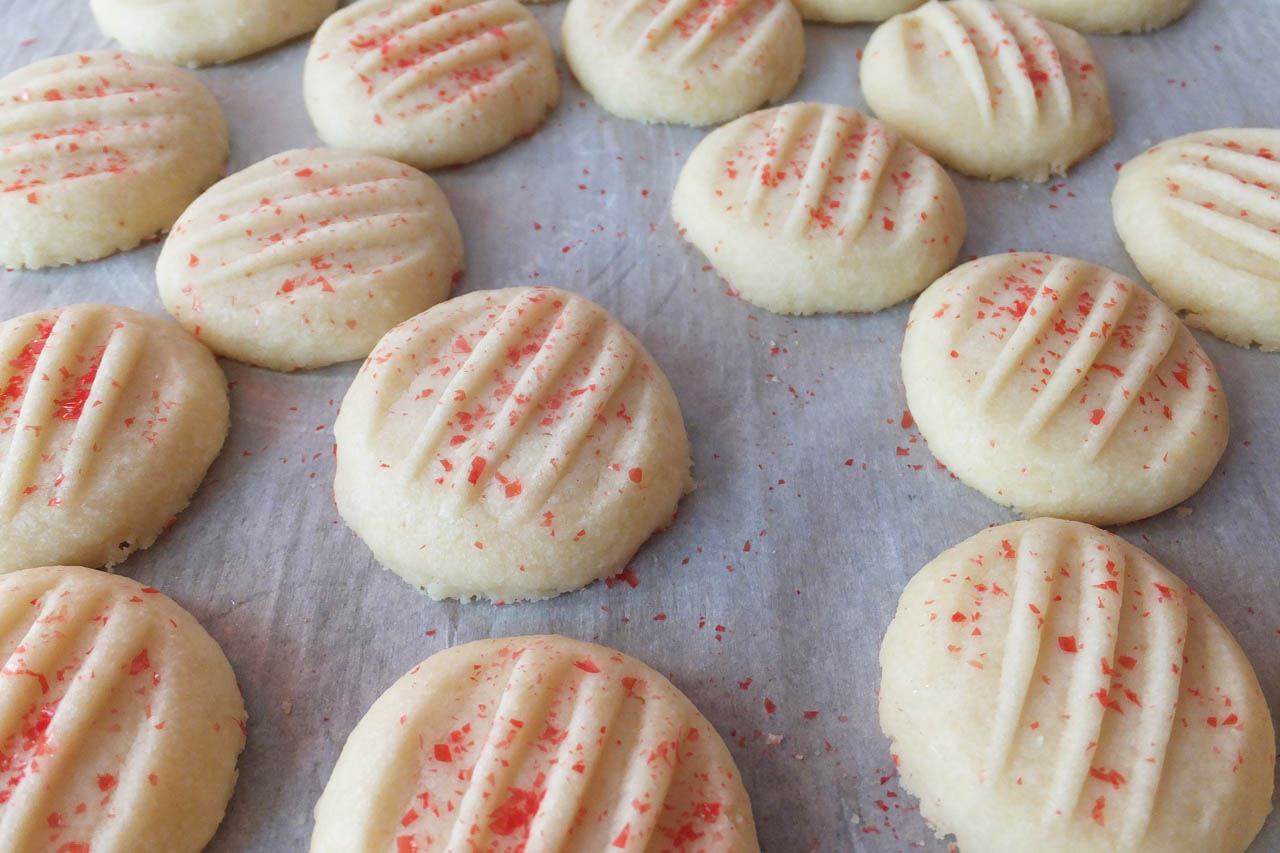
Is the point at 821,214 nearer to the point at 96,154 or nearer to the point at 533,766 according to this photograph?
the point at 533,766

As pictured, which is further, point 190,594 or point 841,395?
point 841,395

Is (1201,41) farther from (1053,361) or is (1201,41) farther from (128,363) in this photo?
(128,363)

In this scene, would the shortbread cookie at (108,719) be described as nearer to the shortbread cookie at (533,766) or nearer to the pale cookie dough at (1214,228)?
the shortbread cookie at (533,766)

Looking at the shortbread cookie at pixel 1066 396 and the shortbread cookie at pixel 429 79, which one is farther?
the shortbread cookie at pixel 429 79

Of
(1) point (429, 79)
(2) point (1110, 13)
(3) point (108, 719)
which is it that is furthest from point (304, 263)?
(2) point (1110, 13)

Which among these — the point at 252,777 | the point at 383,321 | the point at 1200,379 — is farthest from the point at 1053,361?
the point at 252,777

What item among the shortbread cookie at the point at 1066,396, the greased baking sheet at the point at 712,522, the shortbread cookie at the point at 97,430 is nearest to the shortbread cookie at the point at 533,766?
the greased baking sheet at the point at 712,522

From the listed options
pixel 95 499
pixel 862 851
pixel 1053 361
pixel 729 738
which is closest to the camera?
pixel 862 851

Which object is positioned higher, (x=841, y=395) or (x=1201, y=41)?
(x=1201, y=41)
